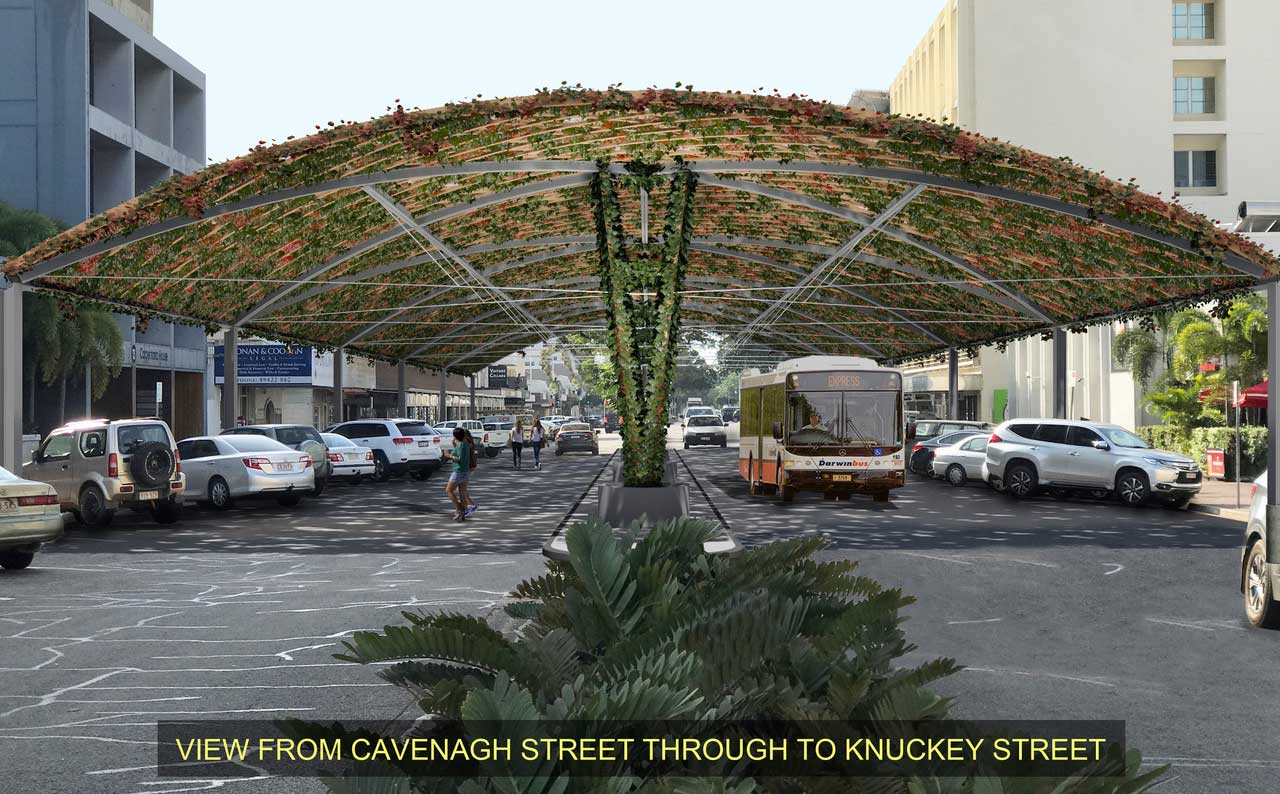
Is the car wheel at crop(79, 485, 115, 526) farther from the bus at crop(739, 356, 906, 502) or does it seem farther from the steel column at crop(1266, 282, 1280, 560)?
the steel column at crop(1266, 282, 1280, 560)

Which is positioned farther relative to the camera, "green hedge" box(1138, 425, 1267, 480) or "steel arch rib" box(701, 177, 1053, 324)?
"green hedge" box(1138, 425, 1267, 480)

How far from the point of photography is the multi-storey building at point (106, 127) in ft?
150

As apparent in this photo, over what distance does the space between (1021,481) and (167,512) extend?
1912cm

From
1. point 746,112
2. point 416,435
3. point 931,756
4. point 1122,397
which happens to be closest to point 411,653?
point 931,756

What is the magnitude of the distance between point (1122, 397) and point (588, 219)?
3174cm

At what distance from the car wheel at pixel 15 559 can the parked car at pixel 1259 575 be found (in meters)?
14.9

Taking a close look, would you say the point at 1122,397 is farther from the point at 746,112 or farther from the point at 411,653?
the point at 411,653

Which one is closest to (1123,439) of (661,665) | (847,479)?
(847,479)

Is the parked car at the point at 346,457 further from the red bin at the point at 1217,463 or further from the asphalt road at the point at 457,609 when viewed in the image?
the red bin at the point at 1217,463

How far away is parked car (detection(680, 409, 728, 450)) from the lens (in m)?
69.4

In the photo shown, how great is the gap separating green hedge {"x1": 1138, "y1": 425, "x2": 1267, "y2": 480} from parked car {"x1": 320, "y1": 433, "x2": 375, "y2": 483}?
21.4 metres

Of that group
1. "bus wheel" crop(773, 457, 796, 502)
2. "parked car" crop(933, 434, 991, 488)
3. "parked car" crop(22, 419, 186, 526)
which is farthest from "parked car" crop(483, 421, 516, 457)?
"parked car" crop(22, 419, 186, 526)

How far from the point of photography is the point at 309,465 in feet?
94.3

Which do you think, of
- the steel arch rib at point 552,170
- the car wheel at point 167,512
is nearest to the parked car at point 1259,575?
the steel arch rib at point 552,170
